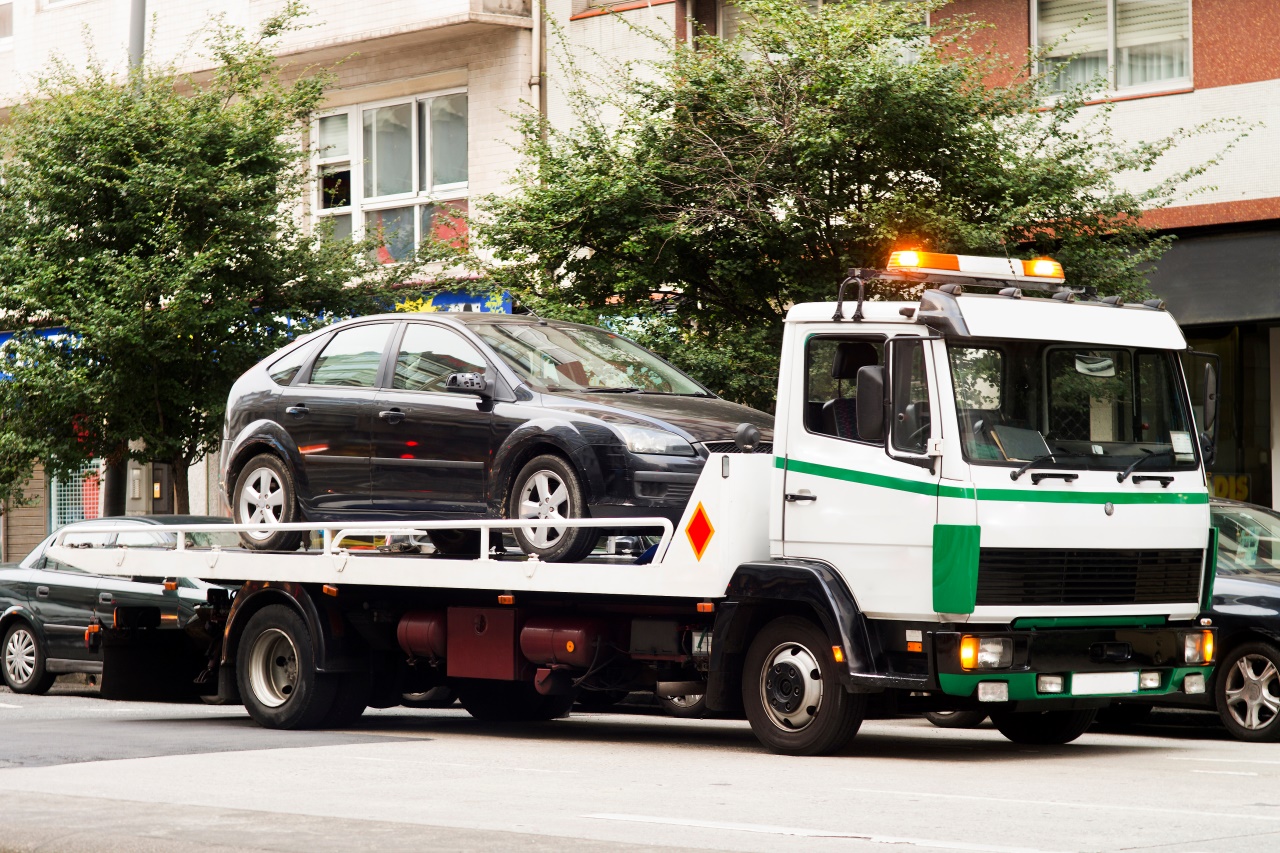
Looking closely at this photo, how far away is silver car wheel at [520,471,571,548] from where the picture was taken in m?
10.6

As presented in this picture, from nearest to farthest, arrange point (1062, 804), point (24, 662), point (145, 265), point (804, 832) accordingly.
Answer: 1. point (804, 832)
2. point (1062, 804)
3. point (24, 662)
4. point (145, 265)

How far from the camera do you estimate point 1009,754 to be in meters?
11.0

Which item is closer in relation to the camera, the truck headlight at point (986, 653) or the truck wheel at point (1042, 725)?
the truck headlight at point (986, 653)

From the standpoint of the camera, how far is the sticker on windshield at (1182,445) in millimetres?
10281

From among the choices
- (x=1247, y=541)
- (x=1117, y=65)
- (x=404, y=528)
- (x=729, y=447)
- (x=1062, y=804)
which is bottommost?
(x=1062, y=804)

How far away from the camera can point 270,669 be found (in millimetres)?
12930

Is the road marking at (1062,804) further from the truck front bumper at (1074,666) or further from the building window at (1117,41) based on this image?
the building window at (1117,41)

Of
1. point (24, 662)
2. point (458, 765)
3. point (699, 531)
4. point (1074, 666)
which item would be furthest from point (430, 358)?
point (24, 662)

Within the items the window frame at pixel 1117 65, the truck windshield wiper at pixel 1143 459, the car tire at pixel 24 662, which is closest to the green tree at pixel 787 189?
the window frame at pixel 1117 65

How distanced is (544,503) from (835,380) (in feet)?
6.17

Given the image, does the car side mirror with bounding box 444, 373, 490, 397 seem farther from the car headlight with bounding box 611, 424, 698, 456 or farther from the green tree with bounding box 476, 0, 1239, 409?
the green tree with bounding box 476, 0, 1239, 409

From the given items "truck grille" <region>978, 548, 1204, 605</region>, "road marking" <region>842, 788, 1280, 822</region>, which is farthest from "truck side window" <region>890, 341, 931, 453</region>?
"road marking" <region>842, 788, 1280, 822</region>

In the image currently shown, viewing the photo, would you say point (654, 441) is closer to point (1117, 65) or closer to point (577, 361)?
point (577, 361)

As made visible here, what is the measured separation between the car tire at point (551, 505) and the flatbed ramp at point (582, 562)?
85 mm
